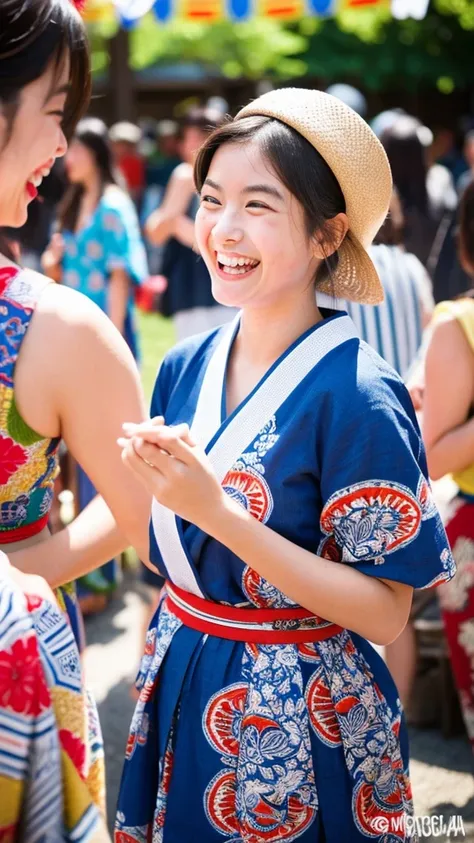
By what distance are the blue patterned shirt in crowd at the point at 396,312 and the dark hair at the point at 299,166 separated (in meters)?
1.62

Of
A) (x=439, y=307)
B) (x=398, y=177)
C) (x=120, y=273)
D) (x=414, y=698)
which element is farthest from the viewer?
(x=120, y=273)

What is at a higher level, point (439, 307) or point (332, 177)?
point (332, 177)

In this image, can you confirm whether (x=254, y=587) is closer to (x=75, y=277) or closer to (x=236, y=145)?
(x=236, y=145)

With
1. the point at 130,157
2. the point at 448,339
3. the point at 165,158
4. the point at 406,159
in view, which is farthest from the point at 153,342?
the point at 448,339

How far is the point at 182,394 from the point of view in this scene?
1841 mm

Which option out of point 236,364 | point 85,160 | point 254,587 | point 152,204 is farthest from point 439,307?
point 152,204

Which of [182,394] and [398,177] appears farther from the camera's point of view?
[398,177]

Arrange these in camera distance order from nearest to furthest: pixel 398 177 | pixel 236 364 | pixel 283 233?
1. pixel 283 233
2. pixel 236 364
3. pixel 398 177

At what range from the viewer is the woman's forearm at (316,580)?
151 centimetres

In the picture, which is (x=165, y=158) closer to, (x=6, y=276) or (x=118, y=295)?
(x=118, y=295)

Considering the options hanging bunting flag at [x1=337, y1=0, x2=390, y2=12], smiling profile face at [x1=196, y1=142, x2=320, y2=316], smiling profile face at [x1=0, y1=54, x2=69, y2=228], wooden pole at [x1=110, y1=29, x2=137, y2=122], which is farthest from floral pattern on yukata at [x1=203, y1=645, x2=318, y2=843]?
wooden pole at [x1=110, y1=29, x2=137, y2=122]

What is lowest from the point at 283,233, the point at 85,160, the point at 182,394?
the point at 182,394

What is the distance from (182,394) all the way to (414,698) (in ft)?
7.45

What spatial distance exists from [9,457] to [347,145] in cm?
76
